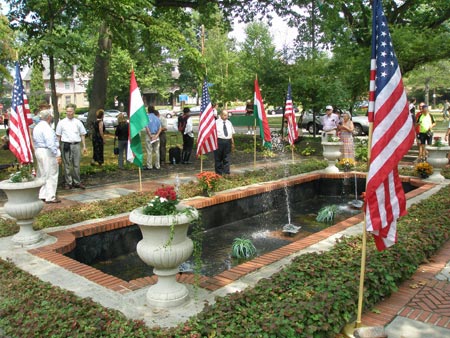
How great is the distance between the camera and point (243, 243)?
6.88 metres

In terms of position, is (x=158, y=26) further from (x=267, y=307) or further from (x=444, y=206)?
(x=267, y=307)

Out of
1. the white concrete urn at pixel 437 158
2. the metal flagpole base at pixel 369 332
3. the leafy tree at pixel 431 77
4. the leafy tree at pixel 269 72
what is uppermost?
A: the leafy tree at pixel 431 77

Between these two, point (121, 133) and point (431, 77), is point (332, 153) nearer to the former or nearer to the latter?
point (121, 133)

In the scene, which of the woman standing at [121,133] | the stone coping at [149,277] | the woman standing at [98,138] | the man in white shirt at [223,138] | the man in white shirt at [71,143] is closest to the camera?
the stone coping at [149,277]

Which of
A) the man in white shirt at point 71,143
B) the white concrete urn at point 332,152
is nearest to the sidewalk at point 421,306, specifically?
the white concrete urn at point 332,152

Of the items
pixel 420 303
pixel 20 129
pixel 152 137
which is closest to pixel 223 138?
pixel 152 137

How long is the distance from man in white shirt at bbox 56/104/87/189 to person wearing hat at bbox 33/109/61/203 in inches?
40.5

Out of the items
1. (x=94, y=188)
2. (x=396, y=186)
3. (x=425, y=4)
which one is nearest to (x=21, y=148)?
(x=94, y=188)

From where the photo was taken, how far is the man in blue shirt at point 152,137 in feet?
42.8

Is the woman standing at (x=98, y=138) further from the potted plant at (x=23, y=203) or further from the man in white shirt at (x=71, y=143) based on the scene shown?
the potted plant at (x=23, y=203)

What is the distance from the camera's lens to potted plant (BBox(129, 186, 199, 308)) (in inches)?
161

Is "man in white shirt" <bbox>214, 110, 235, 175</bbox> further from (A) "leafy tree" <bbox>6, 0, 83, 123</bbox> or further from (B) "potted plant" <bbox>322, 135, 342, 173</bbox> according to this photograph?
(A) "leafy tree" <bbox>6, 0, 83, 123</bbox>

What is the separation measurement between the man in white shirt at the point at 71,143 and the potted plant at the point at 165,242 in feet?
19.2

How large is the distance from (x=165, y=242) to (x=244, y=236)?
4077mm
